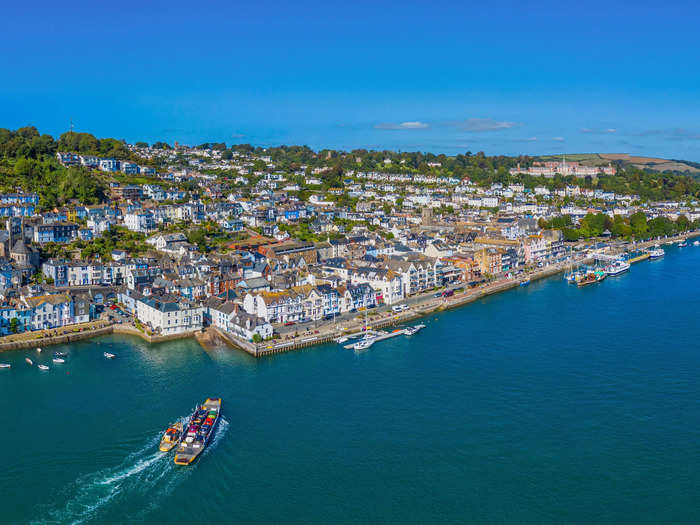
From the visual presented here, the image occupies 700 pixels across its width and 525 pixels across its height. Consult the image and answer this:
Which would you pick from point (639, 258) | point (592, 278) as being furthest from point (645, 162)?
point (592, 278)

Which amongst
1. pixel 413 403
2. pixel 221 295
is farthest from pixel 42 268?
pixel 413 403

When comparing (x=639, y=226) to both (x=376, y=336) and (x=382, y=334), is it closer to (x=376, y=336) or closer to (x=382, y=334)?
(x=382, y=334)

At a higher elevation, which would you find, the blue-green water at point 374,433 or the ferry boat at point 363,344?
the ferry boat at point 363,344

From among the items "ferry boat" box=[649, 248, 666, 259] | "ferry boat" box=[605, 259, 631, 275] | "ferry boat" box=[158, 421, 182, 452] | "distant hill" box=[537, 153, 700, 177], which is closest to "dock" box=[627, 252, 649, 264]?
"ferry boat" box=[649, 248, 666, 259]

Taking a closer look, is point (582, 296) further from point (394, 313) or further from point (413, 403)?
point (413, 403)

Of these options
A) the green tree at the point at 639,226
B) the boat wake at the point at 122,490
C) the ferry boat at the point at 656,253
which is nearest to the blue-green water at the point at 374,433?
the boat wake at the point at 122,490

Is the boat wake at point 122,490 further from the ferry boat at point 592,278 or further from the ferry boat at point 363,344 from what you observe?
the ferry boat at point 592,278
